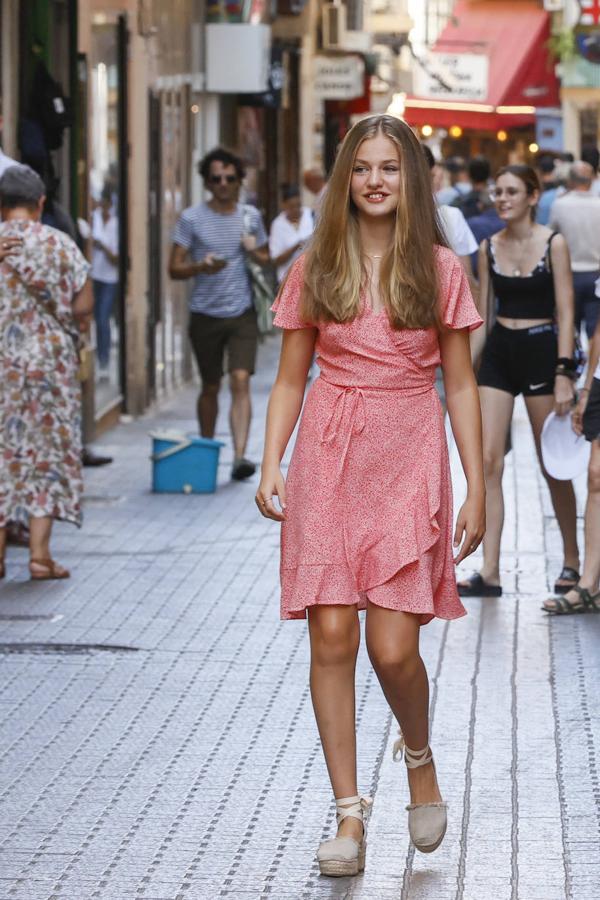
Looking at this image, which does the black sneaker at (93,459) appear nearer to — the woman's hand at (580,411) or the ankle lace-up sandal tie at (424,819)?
the woman's hand at (580,411)

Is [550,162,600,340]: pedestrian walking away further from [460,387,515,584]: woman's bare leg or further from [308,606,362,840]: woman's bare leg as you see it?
[308,606,362,840]: woman's bare leg

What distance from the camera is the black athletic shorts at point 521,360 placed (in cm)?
891

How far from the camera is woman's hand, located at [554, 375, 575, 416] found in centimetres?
880

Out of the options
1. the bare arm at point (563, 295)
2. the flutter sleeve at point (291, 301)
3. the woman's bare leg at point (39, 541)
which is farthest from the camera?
the woman's bare leg at point (39, 541)

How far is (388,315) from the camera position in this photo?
5.15m

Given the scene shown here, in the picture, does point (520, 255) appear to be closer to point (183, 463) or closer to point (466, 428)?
point (183, 463)

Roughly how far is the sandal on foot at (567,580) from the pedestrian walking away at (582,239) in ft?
18.2

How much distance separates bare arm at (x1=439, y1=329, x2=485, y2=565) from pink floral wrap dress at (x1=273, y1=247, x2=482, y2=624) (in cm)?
4

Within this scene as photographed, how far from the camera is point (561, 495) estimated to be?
9273mm

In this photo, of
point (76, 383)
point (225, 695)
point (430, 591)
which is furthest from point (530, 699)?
point (76, 383)

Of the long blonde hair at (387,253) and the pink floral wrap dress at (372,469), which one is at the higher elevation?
the long blonde hair at (387,253)

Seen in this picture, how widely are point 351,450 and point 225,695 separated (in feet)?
7.17

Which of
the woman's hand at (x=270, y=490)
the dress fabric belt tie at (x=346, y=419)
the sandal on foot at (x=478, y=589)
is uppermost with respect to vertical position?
the dress fabric belt tie at (x=346, y=419)

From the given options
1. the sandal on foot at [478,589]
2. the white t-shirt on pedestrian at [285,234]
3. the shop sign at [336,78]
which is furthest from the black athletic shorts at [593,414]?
the shop sign at [336,78]
